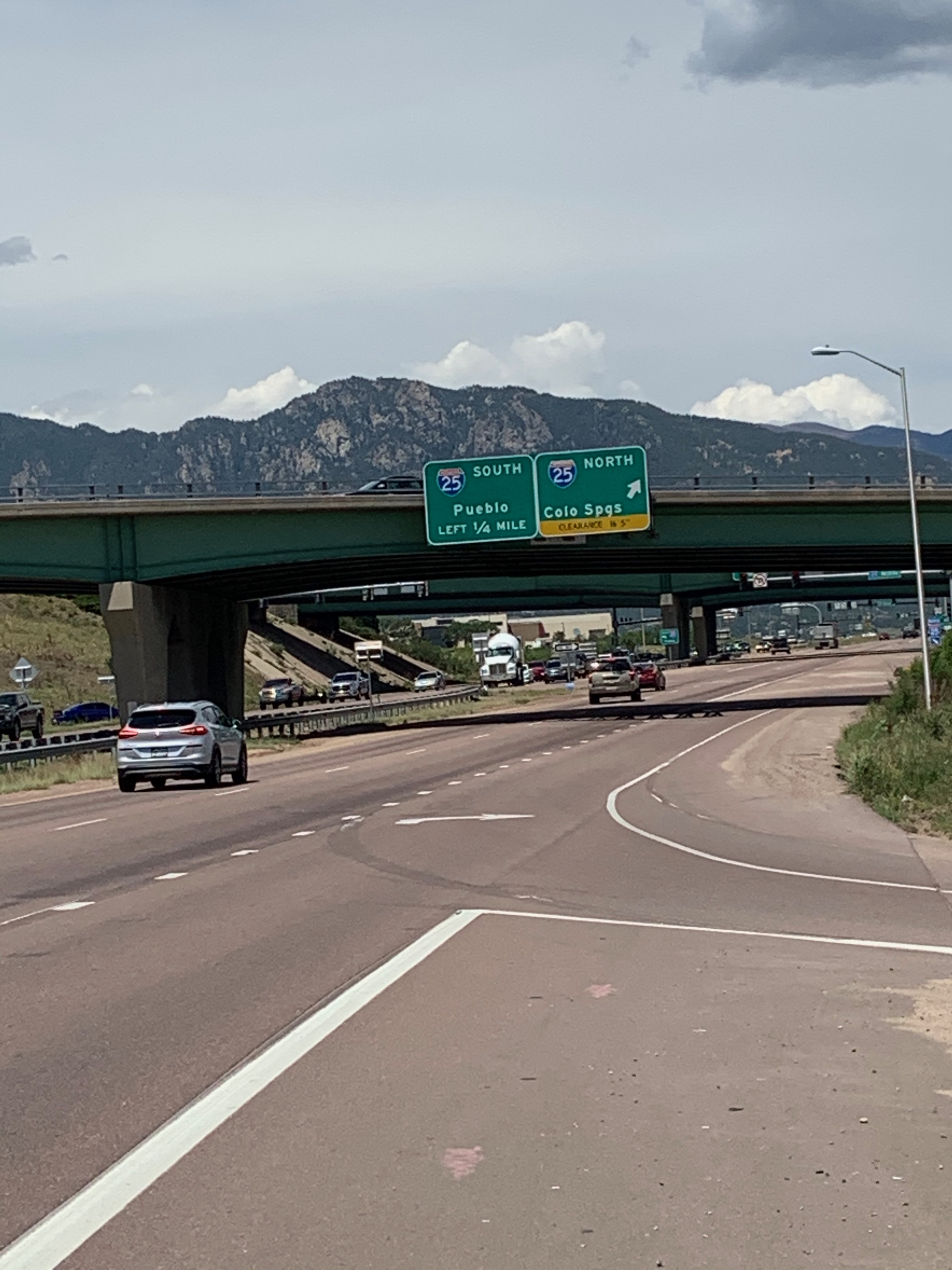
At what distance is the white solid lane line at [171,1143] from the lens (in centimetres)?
597

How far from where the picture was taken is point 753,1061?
8562 millimetres

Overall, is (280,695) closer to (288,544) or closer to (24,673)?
(288,544)

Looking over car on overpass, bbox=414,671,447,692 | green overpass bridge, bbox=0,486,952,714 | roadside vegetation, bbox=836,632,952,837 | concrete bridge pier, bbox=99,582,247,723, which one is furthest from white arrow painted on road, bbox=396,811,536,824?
car on overpass, bbox=414,671,447,692

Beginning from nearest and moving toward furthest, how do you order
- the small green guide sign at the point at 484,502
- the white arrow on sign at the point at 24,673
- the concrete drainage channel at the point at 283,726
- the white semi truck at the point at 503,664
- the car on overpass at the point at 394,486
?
the concrete drainage channel at the point at 283,726
the white arrow on sign at the point at 24,673
the small green guide sign at the point at 484,502
the car on overpass at the point at 394,486
the white semi truck at the point at 503,664

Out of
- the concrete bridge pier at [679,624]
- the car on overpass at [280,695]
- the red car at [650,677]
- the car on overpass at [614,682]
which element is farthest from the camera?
the concrete bridge pier at [679,624]

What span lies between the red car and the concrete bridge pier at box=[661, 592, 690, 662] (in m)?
59.7

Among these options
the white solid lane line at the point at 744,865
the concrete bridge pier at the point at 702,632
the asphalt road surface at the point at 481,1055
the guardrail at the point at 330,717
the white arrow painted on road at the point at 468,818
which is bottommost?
the white solid lane line at the point at 744,865

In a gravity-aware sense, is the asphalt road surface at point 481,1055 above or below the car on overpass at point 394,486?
below

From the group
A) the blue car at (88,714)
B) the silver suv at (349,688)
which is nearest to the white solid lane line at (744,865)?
the blue car at (88,714)

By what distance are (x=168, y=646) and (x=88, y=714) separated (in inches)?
1005

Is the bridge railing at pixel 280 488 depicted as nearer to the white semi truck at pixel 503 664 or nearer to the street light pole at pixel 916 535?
the street light pole at pixel 916 535

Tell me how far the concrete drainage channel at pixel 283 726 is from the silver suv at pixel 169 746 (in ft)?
31.5

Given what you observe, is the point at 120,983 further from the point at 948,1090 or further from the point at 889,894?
the point at 889,894

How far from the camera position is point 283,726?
6481 centimetres
